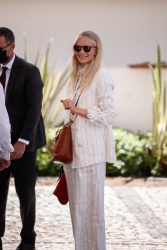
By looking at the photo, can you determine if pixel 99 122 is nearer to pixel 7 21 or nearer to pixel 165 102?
pixel 165 102

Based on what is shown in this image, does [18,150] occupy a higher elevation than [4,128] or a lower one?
lower

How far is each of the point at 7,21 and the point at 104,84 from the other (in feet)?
21.7

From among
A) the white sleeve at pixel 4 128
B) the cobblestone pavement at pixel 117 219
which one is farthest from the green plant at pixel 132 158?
the white sleeve at pixel 4 128

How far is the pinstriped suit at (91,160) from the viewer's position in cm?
511

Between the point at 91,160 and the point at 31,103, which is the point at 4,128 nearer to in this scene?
the point at 91,160

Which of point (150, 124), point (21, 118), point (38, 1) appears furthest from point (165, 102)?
point (21, 118)

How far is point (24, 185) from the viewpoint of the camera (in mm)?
5691

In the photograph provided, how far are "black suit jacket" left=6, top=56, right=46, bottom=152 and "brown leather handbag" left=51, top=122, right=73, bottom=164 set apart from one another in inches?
16.1

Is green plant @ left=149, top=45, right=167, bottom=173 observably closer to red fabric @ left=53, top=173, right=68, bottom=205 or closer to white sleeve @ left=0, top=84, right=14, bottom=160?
red fabric @ left=53, top=173, right=68, bottom=205

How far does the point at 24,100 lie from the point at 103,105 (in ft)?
2.66

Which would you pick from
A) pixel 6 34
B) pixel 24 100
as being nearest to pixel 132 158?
pixel 24 100

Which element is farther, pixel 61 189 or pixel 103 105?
pixel 61 189

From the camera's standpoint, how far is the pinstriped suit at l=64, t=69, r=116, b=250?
5109 mm

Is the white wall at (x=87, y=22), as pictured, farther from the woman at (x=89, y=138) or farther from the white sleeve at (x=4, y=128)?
the white sleeve at (x=4, y=128)
